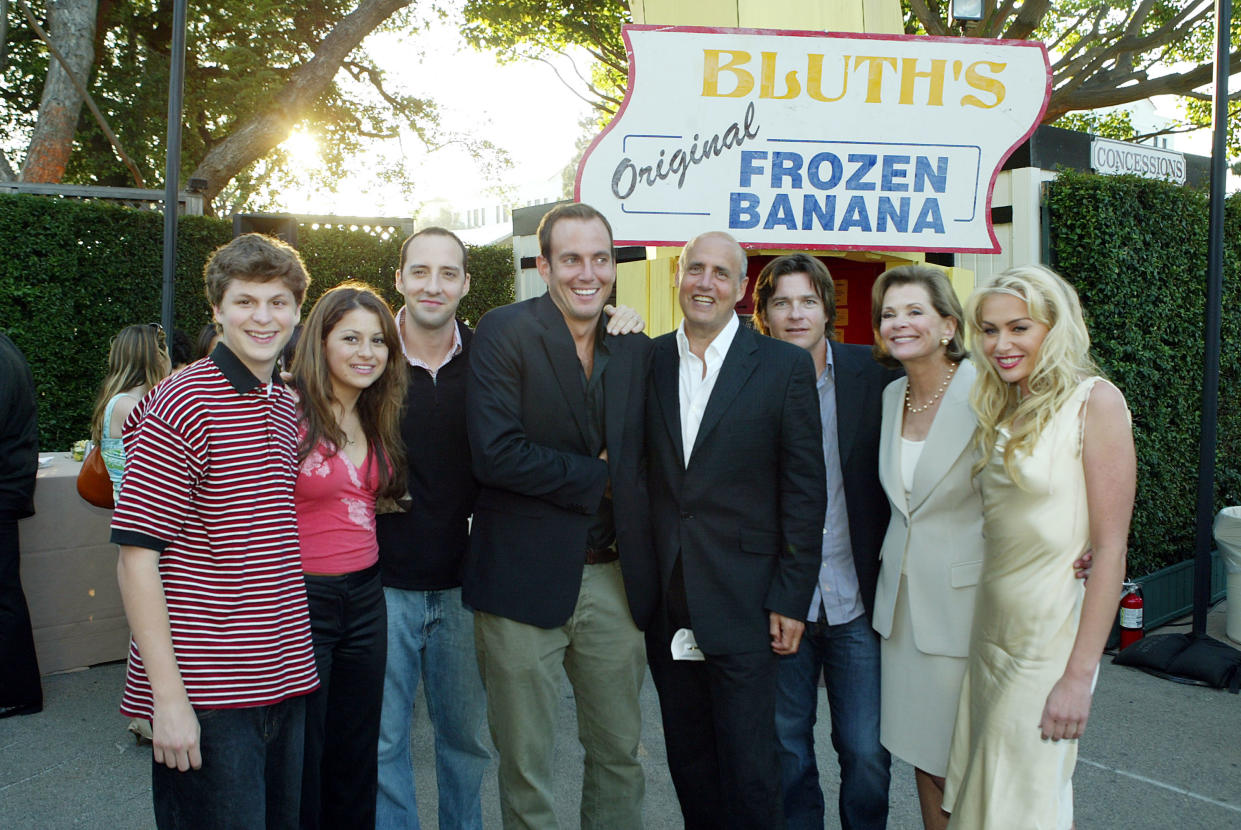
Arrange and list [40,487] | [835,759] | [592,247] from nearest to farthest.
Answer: [592,247]
[835,759]
[40,487]

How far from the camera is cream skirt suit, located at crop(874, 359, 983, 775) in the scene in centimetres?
250

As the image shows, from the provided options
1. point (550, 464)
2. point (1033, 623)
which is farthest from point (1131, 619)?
point (550, 464)

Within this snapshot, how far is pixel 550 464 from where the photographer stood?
7.90 ft

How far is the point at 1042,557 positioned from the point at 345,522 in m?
1.82

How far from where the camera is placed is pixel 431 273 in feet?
9.01

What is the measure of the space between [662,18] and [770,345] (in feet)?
15.5

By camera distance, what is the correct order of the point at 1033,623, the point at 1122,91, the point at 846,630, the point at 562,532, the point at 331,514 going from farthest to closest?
the point at 1122,91
the point at 846,630
the point at 562,532
the point at 331,514
the point at 1033,623

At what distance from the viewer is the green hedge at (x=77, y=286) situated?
274 inches

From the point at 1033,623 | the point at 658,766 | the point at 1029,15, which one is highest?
the point at 1029,15

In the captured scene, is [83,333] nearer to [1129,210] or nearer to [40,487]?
[40,487]

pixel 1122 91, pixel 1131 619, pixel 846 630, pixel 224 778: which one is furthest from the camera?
pixel 1122 91

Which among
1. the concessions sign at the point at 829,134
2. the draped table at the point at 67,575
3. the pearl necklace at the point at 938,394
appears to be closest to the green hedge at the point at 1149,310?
the concessions sign at the point at 829,134

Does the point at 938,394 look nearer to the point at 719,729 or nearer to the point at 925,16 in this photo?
the point at 719,729

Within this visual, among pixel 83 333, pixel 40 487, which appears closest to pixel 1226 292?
pixel 40 487
